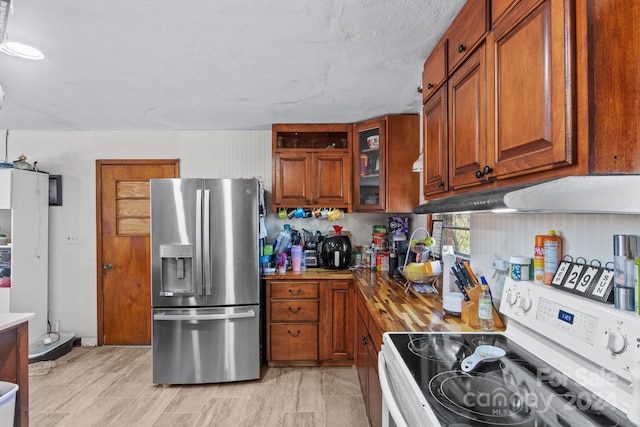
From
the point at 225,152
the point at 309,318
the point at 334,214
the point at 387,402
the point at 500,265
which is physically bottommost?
the point at 309,318

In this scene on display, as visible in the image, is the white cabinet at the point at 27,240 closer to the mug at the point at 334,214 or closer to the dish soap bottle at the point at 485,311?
the mug at the point at 334,214

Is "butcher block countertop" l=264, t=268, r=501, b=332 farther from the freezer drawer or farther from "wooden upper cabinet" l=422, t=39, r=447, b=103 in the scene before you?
"wooden upper cabinet" l=422, t=39, r=447, b=103

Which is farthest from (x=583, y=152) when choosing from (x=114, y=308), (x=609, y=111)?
(x=114, y=308)

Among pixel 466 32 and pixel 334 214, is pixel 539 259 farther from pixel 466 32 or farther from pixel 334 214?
pixel 334 214

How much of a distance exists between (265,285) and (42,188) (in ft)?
8.25

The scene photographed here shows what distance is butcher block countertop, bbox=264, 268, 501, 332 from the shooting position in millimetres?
1545

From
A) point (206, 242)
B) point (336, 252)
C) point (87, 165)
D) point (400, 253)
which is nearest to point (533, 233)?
point (400, 253)

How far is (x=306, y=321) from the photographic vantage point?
9.48 ft

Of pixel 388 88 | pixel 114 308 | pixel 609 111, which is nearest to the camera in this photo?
pixel 609 111

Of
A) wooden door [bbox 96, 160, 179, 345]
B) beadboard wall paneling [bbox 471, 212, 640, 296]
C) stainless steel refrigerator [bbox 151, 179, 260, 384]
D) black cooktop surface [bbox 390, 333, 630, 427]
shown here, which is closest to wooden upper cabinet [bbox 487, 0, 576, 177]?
beadboard wall paneling [bbox 471, 212, 640, 296]

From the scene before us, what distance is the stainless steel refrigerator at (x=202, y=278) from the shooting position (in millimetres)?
2596

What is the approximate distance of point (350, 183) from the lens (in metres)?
3.13

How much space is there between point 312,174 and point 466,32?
6.42 ft

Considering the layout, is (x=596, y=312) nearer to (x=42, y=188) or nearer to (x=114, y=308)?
(x=114, y=308)
